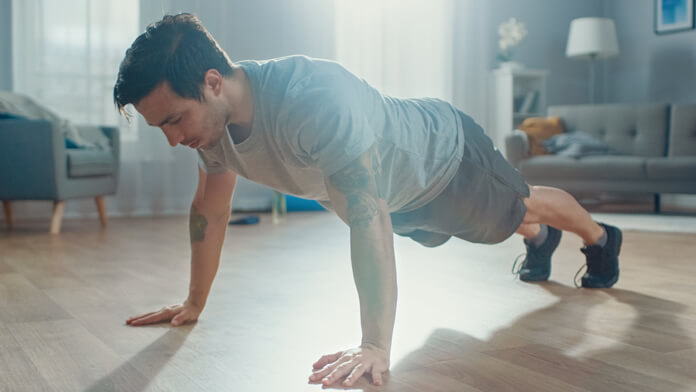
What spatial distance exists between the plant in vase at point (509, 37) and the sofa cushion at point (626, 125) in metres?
0.65

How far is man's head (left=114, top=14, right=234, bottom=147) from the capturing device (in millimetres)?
1003

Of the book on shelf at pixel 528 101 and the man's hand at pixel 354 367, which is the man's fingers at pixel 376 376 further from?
the book on shelf at pixel 528 101

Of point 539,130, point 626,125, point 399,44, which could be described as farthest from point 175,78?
point 626,125

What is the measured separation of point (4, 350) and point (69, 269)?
1044mm

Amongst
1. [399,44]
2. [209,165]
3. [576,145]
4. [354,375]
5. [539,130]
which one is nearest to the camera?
[354,375]

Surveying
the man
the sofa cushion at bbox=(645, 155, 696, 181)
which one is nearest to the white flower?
the sofa cushion at bbox=(645, 155, 696, 181)

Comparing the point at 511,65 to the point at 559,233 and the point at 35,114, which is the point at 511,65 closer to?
the point at 35,114

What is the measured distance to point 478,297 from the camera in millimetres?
1707

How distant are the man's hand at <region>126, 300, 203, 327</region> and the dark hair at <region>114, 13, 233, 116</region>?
1.74ft

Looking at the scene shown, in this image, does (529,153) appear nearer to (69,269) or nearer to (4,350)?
(69,269)

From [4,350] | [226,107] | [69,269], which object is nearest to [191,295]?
[4,350]

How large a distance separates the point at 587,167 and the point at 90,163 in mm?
2937

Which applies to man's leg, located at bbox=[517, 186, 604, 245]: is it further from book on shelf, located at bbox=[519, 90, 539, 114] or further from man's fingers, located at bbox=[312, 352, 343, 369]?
book on shelf, located at bbox=[519, 90, 539, 114]

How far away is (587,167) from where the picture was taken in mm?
4277
